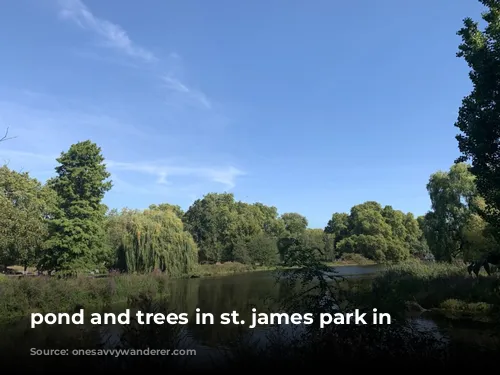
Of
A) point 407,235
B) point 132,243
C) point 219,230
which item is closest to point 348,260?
point 407,235

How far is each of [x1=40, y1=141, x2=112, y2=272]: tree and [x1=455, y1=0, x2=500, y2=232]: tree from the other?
24947 mm

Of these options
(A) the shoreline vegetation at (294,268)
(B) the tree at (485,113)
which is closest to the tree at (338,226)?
(A) the shoreline vegetation at (294,268)

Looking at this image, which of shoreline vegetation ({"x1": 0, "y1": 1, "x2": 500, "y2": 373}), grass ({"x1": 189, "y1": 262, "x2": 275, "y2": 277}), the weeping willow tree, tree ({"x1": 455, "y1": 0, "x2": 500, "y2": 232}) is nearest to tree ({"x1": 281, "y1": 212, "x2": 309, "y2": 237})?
grass ({"x1": 189, "y1": 262, "x2": 275, "y2": 277})

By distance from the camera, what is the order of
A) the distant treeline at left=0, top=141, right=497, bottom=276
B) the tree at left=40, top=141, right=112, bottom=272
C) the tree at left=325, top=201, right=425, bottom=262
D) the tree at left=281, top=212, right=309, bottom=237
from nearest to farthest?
the distant treeline at left=0, top=141, right=497, bottom=276 < the tree at left=40, top=141, right=112, bottom=272 < the tree at left=325, top=201, right=425, bottom=262 < the tree at left=281, top=212, right=309, bottom=237

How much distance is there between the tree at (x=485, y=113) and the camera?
34.2ft

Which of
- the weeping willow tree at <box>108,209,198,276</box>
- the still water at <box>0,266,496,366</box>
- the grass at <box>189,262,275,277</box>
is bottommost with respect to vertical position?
the grass at <box>189,262,275,277</box>

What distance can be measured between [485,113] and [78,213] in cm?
2662

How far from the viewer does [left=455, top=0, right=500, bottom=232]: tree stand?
1044cm

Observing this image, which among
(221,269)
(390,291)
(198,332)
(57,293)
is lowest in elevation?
(221,269)

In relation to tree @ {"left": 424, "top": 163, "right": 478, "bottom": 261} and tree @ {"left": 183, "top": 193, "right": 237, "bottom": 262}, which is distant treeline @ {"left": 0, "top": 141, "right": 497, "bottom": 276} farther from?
tree @ {"left": 183, "top": 193, "right": 237, "bottom": 262}

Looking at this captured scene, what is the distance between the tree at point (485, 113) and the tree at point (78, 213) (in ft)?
81.8

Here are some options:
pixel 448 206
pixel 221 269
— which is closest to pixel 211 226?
pixel 221 269

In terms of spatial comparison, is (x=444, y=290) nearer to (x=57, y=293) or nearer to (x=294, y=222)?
(x=57, y=293)

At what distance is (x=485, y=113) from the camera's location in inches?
417
